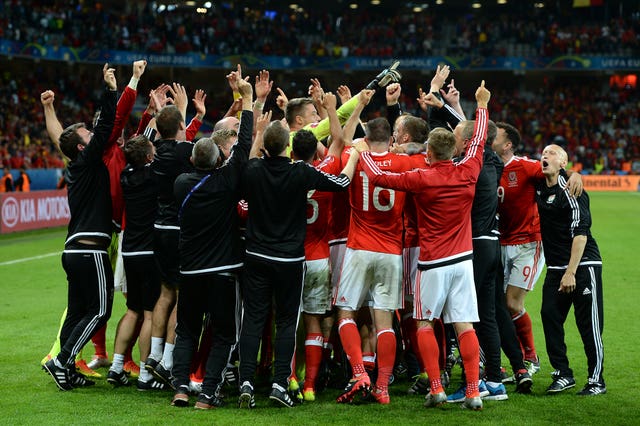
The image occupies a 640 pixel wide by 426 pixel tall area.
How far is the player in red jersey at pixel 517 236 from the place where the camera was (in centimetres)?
804

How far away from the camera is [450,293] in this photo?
691 centimetres

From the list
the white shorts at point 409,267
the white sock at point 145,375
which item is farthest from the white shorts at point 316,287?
the white sock at point 145,375

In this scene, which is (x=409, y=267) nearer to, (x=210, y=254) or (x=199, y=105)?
(x=210, y=254)

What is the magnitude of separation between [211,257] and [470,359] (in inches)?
91.7

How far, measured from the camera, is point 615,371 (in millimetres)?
8359

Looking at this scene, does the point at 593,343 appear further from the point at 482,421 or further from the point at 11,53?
the point at 11,53

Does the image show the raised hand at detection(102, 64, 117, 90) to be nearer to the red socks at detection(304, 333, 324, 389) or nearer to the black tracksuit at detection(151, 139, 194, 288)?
the black tracksuit at detection(151, 139, 194, 288)

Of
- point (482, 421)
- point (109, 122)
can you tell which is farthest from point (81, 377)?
point (482, 421)

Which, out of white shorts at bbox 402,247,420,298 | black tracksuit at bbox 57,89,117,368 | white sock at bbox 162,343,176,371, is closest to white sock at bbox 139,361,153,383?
white sock at bbox 162,343,176,371

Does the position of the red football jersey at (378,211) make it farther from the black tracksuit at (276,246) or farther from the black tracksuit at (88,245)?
the black tracksuit at (88,245)

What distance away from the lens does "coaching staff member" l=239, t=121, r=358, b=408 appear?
270 inches

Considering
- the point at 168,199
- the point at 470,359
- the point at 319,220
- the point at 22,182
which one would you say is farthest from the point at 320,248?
the point at 22,182

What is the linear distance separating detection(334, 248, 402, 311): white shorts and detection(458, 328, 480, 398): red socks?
2.26ft

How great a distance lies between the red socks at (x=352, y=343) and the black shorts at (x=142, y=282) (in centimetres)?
185
